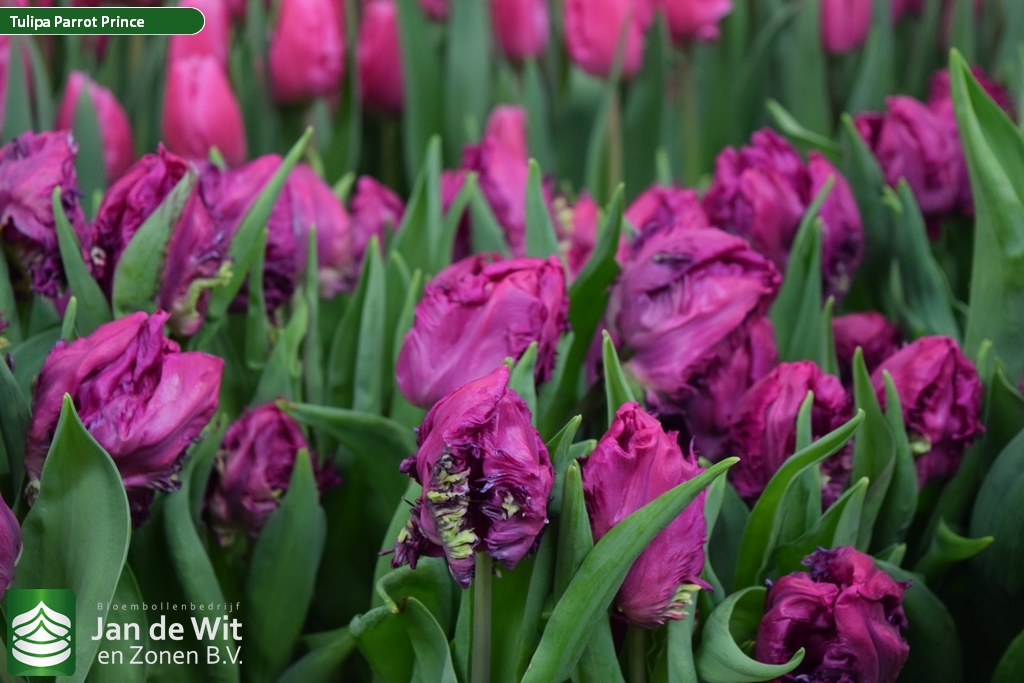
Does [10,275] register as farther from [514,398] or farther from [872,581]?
[872,581]

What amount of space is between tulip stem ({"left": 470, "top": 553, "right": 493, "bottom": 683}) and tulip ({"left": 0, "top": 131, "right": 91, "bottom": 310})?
0.88ft

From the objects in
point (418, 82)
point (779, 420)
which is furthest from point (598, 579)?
point (418, 82)

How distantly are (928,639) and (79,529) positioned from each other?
0.41 metres

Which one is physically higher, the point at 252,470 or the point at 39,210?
the point at 39,210

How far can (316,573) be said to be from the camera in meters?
0.52

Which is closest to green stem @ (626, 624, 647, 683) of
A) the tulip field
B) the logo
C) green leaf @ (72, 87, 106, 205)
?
the tulip field

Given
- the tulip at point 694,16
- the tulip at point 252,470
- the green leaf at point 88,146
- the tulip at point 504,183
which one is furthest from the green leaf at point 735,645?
the tulip at point 694,16

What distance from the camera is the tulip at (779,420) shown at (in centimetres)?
46

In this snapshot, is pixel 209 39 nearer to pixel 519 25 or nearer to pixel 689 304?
pixel 519 25

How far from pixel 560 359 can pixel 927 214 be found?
0.35m

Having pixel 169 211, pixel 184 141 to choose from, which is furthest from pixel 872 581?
pixel 184 141

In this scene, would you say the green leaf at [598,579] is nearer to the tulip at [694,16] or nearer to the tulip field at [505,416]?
the tulip field at [505,416]

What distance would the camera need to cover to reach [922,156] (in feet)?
2.17

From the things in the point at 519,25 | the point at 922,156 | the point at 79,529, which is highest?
the point at 519,25
